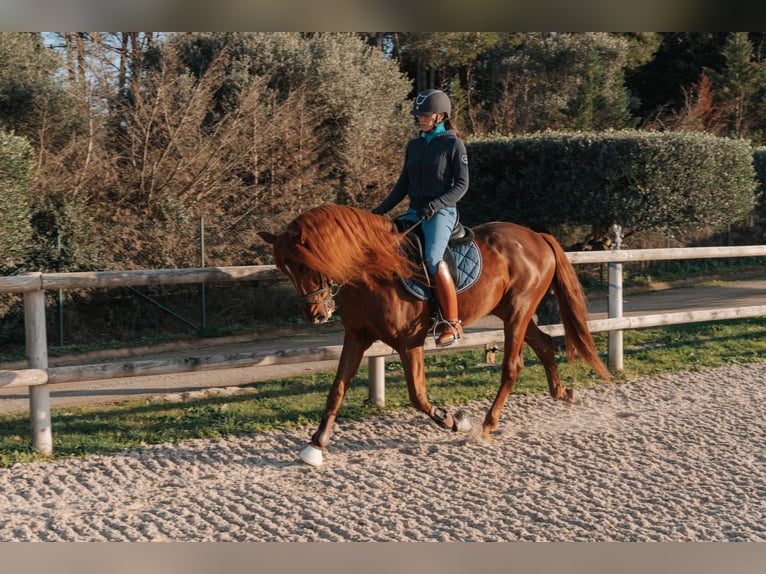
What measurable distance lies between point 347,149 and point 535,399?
10.8m

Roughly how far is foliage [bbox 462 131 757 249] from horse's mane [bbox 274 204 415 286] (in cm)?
717

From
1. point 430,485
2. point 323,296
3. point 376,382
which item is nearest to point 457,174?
point 323,296

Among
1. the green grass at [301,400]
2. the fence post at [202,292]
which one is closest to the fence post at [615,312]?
the green grass at [301,400]

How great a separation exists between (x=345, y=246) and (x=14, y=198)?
769cm

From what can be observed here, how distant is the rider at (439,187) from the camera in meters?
5.85

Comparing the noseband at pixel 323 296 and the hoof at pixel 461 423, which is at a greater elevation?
the noseband at pixel 323 296

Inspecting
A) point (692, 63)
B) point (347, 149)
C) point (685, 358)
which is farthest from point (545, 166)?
point (692, 63)

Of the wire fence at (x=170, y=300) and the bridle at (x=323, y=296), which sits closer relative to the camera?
the bridle at (x=323, y=296)

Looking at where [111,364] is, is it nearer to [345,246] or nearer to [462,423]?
[345,246]

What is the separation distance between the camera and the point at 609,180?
12344mm

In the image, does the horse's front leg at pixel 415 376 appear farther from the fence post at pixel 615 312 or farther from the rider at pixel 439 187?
the fence post at pixel 615 312

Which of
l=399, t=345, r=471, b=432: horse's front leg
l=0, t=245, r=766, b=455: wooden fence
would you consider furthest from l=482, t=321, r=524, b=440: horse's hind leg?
l=399, t=345, r=471, b=432: horse's front leg

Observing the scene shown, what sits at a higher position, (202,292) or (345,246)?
(345,246)

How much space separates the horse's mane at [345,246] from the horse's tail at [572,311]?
189 cm
